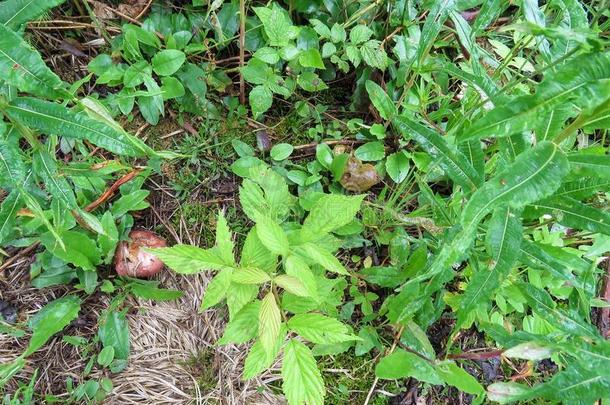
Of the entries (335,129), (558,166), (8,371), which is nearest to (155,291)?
(8,371)

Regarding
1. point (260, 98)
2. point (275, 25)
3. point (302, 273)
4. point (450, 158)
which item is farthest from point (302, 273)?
point (275, 25)

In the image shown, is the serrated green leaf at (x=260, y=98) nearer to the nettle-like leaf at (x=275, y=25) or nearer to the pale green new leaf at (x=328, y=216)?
the nettle-like leaf at (x=275, y=25)

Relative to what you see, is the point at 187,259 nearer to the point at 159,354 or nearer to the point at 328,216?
the point at 328,216

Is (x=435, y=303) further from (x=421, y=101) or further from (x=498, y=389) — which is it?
(x=421, y=101)

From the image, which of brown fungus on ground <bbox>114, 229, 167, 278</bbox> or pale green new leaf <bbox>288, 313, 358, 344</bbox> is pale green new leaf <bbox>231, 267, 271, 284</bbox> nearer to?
pale green new leaf <bbox>288, 313, 358, 344</bbox>

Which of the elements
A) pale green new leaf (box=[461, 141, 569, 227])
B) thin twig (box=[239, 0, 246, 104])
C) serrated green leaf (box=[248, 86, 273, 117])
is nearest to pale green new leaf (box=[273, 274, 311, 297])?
pale green new leaf (box=[461, 141, 569, 227])

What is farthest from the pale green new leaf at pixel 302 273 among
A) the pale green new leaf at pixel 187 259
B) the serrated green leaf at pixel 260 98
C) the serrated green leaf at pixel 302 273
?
the serrated green leaf at pixel 260 98
